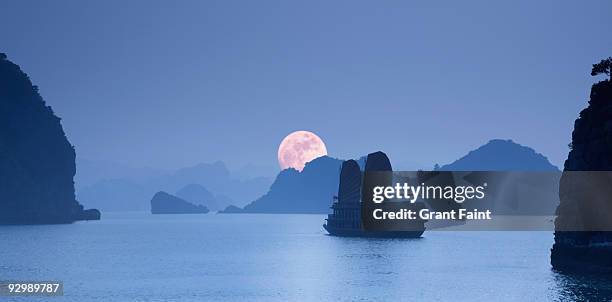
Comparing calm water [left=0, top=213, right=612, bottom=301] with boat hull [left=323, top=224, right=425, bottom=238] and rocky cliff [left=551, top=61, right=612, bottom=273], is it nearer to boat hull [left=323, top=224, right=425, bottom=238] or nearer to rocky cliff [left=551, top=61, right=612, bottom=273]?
rocky cliff [left=551, top=61, right=612, bottom=273]

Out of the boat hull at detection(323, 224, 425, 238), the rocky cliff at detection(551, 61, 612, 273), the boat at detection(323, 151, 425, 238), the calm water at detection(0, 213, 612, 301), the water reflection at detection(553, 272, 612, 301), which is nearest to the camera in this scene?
the water reflection at detection(553, 272, 612, 301)

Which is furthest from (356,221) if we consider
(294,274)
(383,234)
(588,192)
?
(588,192)

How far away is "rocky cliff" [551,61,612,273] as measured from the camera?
82188 millimetres

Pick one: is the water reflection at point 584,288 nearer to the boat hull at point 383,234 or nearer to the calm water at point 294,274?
the calm water at point 294,274

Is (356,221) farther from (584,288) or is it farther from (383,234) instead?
(584,288)

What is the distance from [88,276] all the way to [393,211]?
111 m

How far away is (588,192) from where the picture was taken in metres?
84.4

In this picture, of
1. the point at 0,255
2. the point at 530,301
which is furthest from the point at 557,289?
the point at 0,255

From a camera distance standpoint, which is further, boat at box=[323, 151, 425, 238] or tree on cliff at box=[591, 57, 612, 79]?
boat at box=[323, 151, 425, 238]

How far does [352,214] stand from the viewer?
623 ft

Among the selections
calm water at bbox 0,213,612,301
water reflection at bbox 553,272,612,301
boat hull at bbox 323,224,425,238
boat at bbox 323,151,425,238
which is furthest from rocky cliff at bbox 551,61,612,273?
boat hull at bbox 323,224,425,238

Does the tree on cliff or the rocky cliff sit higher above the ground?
the tree on cliff

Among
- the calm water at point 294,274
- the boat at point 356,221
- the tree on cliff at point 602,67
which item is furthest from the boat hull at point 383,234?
the tree on cliff at point 602,67

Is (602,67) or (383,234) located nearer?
(602,67)
